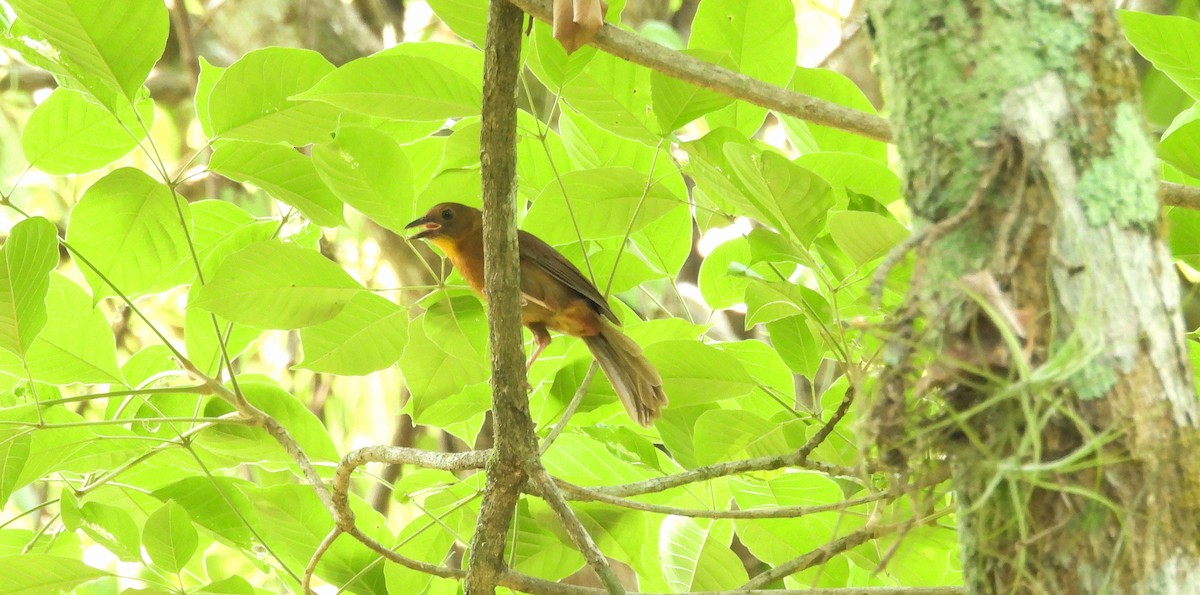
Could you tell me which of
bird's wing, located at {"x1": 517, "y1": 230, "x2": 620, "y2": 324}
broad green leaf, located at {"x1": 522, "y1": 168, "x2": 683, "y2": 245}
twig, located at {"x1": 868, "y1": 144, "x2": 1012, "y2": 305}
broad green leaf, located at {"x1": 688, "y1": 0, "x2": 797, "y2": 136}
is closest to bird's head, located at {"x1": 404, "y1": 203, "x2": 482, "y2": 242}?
bird's wing, located at {"x1": 517, "y1": 230, "x2": 620, "y2": 324}

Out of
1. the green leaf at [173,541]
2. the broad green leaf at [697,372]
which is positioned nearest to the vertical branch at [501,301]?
the broad green leaf at [697,372]

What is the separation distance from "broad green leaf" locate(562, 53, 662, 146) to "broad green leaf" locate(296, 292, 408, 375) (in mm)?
606

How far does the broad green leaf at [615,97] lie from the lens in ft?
7.27

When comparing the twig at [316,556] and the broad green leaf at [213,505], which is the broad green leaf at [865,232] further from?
the broad green leaf at [213,505]

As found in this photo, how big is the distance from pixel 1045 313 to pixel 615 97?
135 centimetres

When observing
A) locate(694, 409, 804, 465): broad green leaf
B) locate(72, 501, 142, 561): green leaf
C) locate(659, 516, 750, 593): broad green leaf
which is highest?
locate(694, 409, 804, 465): broad green leaf

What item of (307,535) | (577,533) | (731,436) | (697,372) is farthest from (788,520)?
(307,535)

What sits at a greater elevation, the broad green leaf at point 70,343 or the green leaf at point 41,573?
the broad green leaf at point 70,343

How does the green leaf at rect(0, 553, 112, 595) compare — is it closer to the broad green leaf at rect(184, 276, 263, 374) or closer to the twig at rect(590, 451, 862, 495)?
the broad green leaf at rect(184, 276, 263, 374)

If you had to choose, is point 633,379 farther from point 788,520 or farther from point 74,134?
point 74,134

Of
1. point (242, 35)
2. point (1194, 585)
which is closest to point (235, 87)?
point (1194, 585)

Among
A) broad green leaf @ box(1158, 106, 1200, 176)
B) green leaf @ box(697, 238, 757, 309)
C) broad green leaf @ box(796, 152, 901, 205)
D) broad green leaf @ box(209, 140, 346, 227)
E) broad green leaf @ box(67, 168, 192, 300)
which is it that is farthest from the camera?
green leaf @ box(697, 238, 757, 309)

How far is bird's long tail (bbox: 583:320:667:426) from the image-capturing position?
281 centimetres

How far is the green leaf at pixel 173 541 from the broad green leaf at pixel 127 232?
50 cm
